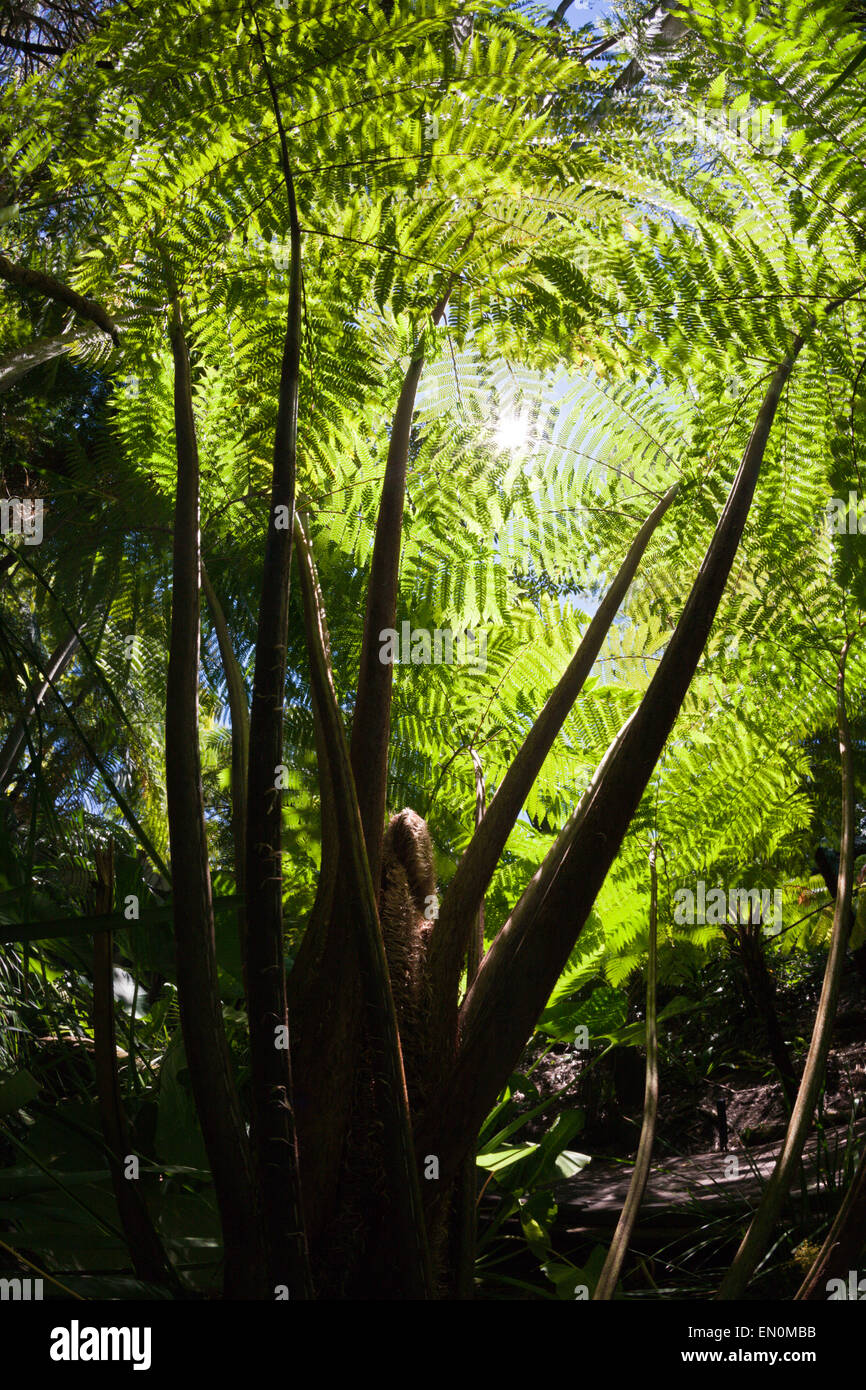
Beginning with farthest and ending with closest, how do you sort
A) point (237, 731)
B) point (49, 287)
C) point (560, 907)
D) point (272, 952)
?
point (237, 731) → point (49, 287) → point (560, 907) → point (272, 952)

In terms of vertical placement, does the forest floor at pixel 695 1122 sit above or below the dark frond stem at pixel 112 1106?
below

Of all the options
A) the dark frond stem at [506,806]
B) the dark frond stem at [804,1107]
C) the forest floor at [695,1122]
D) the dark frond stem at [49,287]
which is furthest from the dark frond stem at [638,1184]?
the dark frond stem at [49,287]

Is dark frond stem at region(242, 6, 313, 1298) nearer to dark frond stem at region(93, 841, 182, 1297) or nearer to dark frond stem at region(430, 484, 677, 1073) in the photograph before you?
dark frond stem at region(93, 841, 182, 1297)

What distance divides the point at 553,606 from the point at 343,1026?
1.11m

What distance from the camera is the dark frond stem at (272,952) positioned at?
68cm

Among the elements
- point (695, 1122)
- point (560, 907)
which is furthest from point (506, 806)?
point (695, 1122)

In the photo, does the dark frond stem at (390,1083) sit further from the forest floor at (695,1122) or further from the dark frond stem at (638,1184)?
the forest floor at (695,1122)

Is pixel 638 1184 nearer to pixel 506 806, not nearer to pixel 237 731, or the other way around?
pixel 506 806

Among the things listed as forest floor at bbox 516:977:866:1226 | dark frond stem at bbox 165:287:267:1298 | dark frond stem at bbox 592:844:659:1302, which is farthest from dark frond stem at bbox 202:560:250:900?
forest floor at bbox 516:977:866:1226

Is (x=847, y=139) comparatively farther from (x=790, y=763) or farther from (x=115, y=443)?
(x=115, y=443)

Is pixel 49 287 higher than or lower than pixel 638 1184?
higher

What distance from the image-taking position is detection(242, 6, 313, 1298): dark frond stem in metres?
0.68

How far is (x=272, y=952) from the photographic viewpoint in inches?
28.0
